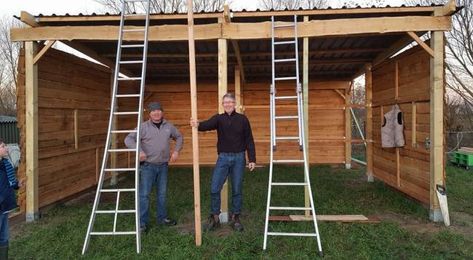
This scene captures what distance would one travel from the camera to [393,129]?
7.07 meters

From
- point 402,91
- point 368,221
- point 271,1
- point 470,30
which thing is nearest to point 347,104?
point 402,91

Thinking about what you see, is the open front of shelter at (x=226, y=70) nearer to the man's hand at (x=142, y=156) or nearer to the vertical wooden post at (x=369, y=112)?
the vertical wooden post at (x=369, y=112)

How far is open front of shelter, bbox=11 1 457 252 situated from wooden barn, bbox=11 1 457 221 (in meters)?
0.02

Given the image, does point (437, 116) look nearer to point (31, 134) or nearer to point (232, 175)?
point (232, 175)

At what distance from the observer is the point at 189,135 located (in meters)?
11.5

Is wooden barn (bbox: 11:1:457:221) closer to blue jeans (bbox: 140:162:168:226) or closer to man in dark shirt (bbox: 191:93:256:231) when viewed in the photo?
man in dark shirt (bbox: 191:93:256:231)

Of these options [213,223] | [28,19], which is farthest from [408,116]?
[28,19]

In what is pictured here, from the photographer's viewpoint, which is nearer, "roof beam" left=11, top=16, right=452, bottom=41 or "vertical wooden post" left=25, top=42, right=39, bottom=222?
"roof beam" left=11, top=16, right=452, bottom=41

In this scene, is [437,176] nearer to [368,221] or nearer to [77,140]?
[368,221]

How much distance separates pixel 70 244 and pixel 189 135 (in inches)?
286

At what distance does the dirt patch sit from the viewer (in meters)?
4.89

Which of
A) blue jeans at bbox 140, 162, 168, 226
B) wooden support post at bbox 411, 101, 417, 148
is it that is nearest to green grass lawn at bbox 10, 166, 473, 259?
blue jeans at bbox 140, 162, 168, 226

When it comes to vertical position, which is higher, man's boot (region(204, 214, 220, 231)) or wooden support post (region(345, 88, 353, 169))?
wooden support post (region(345, 88, 353, 169))

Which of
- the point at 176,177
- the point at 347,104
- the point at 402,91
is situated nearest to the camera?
the point at 402,91
